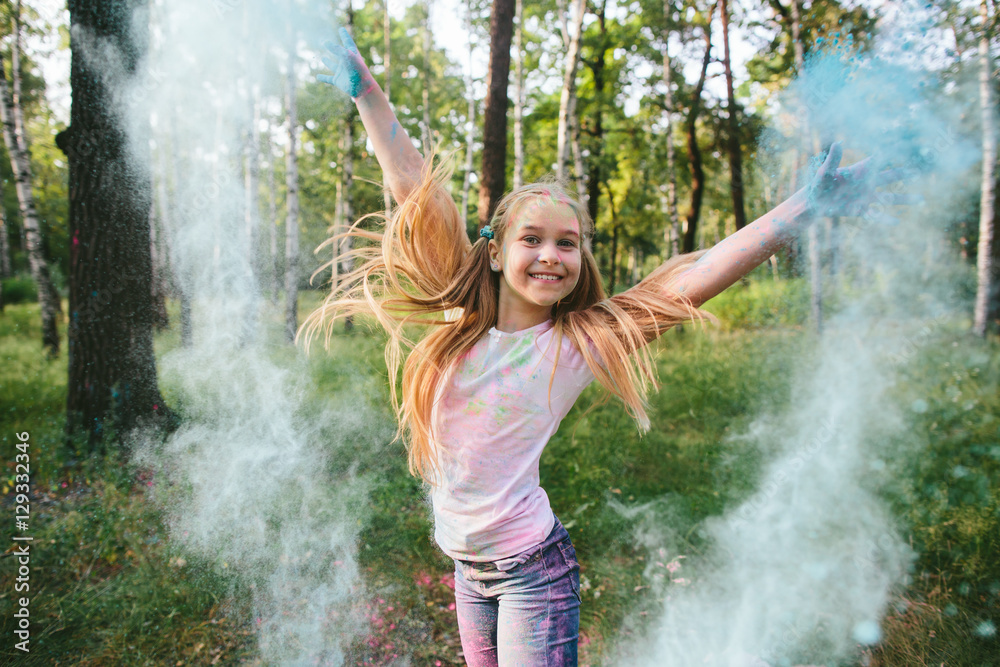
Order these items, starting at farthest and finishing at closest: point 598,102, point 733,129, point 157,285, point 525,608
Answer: point 598,102, point 733,129, point 157,285, point 525,608

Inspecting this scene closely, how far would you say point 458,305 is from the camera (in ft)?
6.57

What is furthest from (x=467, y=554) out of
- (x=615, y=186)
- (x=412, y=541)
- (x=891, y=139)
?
(x=615, y=186)

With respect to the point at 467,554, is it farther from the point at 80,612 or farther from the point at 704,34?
the point at 704,34

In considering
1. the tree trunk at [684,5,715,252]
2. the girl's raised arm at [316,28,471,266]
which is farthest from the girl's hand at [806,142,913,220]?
the tree trunk at [684,5,715,252]

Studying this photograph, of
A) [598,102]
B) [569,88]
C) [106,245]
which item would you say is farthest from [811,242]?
[598,102]

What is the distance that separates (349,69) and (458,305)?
0.99 metres

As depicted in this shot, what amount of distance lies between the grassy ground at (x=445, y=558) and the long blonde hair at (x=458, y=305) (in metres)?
0.85

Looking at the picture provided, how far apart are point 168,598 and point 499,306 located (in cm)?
244

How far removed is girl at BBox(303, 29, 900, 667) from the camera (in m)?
1.60

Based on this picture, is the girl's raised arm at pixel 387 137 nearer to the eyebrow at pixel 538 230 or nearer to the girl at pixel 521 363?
the girl at pixel 521 363

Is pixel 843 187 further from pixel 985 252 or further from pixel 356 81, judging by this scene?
pixel 985 252

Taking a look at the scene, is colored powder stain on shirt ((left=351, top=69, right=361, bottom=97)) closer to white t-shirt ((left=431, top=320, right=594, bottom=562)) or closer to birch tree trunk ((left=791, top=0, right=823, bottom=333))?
white t-shirt ((left=431, top=320, right=594, bottom=562))

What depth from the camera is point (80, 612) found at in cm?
264

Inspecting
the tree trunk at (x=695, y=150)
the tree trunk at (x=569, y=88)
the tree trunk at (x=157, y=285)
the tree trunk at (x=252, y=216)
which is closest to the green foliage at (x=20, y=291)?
the tree trunk at (x=252, y=216)
